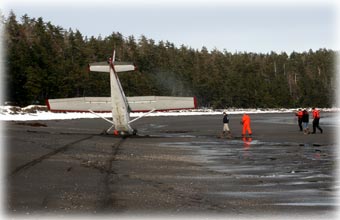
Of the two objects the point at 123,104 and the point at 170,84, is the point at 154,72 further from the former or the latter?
the point at 123,104

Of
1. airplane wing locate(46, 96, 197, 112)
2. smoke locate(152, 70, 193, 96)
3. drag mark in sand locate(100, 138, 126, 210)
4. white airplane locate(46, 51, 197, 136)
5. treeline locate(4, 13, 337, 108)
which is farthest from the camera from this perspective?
smoke locate(152, 70, 193, 96)

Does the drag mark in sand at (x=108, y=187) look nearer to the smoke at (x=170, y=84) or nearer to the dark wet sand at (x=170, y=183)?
the dark wet sand at (x=170, y=183)

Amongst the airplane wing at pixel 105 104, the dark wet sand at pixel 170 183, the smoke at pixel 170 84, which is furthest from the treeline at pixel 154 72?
the dark wet sand at pixel 170 183

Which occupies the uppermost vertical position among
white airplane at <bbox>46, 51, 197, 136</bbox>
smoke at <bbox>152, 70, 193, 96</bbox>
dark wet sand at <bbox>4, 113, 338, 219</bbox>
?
smoke at <bbox>152, 70, 193, 96</bbox>

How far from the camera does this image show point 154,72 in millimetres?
131625

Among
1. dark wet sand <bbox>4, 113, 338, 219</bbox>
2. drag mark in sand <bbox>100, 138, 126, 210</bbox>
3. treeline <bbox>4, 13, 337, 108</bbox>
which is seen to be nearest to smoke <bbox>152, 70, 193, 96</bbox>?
treeline <bbox>4, 13, 337, 108</bbox>

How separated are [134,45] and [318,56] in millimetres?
82952

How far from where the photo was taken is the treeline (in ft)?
268

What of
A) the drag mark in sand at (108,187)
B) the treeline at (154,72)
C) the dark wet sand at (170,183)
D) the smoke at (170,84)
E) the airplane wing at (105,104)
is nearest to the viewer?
the dark wet sand at (170,183)

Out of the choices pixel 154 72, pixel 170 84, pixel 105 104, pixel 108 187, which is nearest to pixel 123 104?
pixel 105 104

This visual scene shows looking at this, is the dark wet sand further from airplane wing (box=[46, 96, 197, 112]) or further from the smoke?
the smoke

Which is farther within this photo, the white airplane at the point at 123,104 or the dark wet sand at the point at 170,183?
the white airplane at the point at 123,104

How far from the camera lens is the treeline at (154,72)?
81.8m

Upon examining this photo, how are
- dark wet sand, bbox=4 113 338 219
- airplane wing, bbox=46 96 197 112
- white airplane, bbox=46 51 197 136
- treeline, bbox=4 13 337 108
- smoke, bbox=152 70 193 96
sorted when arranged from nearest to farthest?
1. dark wet sand, bbox=4 113 338 219
2. white airplane, bbox=46 51 197 136
3. airplane wing, bbox=46 96 197 112
4. treeline, bbox=4 13 337 108
5. smoke, bbox=152 70 193 96
